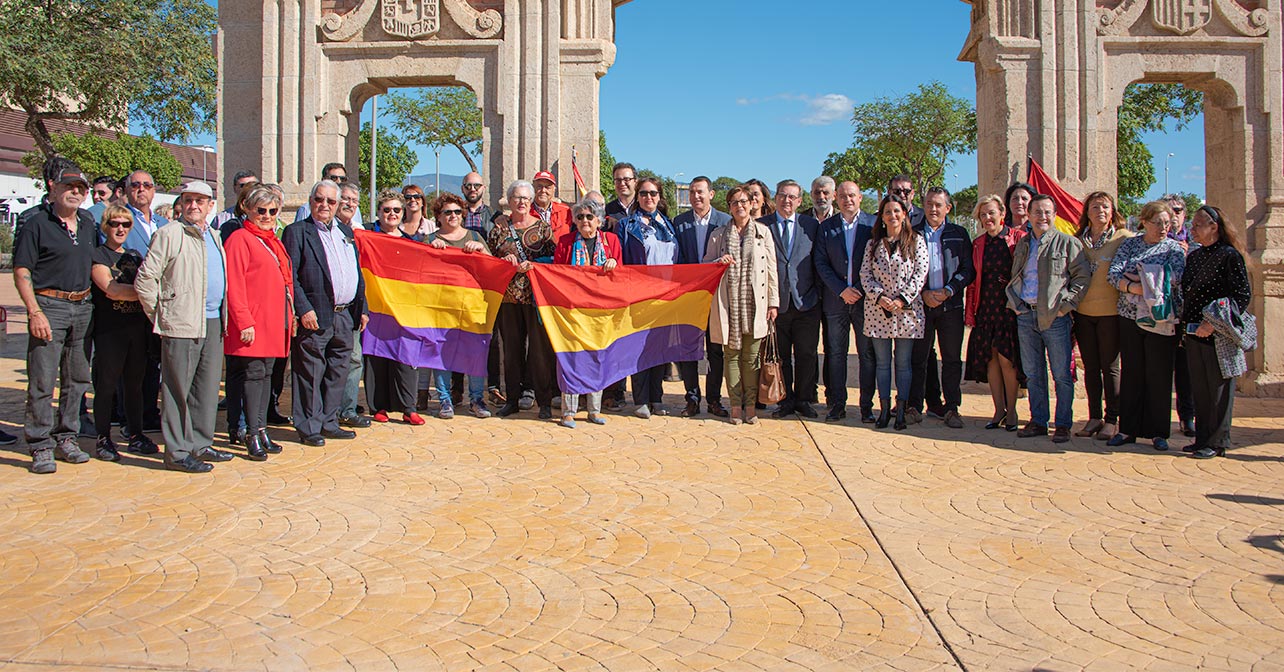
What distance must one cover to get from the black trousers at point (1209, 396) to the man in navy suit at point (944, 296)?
1819 millimetres

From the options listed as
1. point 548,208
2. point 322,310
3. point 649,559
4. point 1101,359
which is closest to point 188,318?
point 322,310

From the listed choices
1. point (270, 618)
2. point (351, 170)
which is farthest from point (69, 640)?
point (351, 170)

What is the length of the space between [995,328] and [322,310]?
228 inches

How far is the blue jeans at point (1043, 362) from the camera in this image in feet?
26.7

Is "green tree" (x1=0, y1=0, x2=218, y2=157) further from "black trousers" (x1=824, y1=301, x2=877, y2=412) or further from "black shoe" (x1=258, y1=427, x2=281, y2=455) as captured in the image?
"black trousers" (x1=824, y1=301, x2=877, y2=412)

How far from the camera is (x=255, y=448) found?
727 cm

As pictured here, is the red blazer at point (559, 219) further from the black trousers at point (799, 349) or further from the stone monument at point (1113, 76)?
the stone monument at point (1113, 76)

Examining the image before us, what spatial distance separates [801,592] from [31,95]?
58.6ft

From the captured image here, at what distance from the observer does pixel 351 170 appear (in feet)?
42.6

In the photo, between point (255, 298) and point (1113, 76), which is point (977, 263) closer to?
point (1113, 76)

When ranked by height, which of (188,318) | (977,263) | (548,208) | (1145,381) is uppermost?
(548,208)

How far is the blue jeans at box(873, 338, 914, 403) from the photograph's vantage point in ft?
28.2

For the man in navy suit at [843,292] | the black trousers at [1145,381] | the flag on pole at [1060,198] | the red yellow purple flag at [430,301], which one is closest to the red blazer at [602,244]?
the red yellow purple flag at [430,301]

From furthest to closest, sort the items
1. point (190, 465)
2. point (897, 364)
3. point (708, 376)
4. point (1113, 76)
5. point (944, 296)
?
point (1113, 76), point (708, 376), point (897, 364), point (944, 296), point (190, 465)
